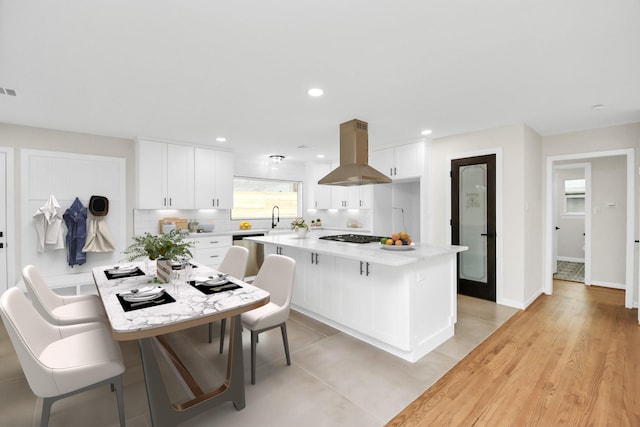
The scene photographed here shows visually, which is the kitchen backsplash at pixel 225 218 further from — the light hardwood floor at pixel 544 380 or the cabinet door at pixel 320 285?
the light hardwood floor at pixel 544 380

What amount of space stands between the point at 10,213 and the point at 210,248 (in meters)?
2.57

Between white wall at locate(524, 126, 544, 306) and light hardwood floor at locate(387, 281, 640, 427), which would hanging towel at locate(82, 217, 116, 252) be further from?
white wall at locate(524, 126, 544, 306)

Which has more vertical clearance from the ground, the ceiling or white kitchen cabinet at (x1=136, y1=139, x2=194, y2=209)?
the ceiling

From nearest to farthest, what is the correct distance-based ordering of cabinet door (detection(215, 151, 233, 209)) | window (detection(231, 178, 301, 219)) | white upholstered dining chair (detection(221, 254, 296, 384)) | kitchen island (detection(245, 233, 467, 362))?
white upholstered dining chair (detection(221, 254, 296, 384)) → kitchen island (detection(245, 233, 467, 362)) → cabinet door (detection(215, 151, 233, 209)) → window (detection(231, 178, 301, 219))

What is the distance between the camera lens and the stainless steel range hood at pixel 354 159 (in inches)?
138

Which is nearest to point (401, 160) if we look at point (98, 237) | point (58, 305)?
point (58, 305)

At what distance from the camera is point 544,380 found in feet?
7.63

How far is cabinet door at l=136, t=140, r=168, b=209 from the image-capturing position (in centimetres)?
468

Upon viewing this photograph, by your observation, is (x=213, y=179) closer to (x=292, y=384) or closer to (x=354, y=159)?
(x=354, y=159)

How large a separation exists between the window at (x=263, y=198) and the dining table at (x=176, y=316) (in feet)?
12.3

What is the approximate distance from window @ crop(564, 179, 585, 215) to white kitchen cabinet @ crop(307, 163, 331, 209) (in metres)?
5.56

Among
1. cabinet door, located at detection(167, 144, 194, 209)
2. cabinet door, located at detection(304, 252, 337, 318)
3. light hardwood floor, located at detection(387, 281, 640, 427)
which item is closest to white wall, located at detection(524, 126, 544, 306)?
light hardwood floor, located at detection(387, 281, 640, 427)

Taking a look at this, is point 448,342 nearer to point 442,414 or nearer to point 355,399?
point 442,414

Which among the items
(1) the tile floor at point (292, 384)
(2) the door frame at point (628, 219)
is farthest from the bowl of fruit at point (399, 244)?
(2) the door frame at point (628, 219)
